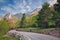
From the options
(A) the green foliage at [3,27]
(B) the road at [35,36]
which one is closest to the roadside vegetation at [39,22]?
(A) the green foliage at [3,27]

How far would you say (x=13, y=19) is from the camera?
13.6m

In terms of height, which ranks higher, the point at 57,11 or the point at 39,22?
the point at 57,11

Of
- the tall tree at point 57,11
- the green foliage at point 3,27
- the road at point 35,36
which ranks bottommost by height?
the road at point 35,36

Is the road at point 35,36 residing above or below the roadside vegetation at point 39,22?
Result: below

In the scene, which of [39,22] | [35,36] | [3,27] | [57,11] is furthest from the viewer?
[57,11]

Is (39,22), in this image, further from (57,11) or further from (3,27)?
(3,27)

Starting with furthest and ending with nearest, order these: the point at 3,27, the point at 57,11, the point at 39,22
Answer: the point at 57,11 < the point at 39,22 < the point at 3,27

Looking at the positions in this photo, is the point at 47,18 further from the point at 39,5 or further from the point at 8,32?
the point at 8,32

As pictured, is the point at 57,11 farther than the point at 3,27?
Yes

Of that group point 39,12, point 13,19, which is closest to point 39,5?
point 39,12

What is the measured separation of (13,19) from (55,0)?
2.14 metres

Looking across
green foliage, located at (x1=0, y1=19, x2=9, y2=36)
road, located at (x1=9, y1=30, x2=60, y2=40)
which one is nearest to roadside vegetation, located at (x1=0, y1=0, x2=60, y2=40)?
green foliage, located at (x1=0, y1=19, x2=9, y2=36)

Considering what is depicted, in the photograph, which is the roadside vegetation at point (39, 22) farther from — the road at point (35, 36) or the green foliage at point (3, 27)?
the road at point (35, 36)

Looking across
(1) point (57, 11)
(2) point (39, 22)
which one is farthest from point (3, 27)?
(1) point (57, 11)
